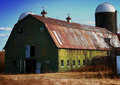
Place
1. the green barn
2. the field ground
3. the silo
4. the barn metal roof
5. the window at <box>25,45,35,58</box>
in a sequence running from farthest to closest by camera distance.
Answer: the silo
the window at <box>25,45,35,58</box>
the barn metal roof
the green barn
the field ground

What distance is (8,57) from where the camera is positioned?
3222 centimetres

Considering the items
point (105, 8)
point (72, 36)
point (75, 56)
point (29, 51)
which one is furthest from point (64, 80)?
point (105, 8)

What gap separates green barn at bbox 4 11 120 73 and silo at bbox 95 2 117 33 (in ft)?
52.5

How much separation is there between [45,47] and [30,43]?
2.82 m

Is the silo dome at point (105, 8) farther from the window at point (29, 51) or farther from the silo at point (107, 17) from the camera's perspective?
the window at point (29, 51)

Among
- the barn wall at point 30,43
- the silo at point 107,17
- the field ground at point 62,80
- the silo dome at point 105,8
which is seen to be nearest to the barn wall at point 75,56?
the barn wall at point 30,43

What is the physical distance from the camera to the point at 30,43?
29969 millimetres

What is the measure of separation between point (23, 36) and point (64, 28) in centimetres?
589

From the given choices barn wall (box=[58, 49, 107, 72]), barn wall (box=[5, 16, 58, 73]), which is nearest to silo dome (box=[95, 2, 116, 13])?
barn wall (box=[58, 49, 107, 72])

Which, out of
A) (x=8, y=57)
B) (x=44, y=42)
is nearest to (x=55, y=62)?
(x=44, y=42)

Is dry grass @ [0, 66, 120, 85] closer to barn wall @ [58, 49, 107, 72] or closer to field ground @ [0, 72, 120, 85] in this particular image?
field ground @ [0, 72, 120, 85]

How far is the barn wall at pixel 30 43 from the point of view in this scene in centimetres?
2770

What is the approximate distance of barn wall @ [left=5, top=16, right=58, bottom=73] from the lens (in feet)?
90.9

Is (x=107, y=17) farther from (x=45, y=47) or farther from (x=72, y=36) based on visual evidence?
(x=45, y=47)
